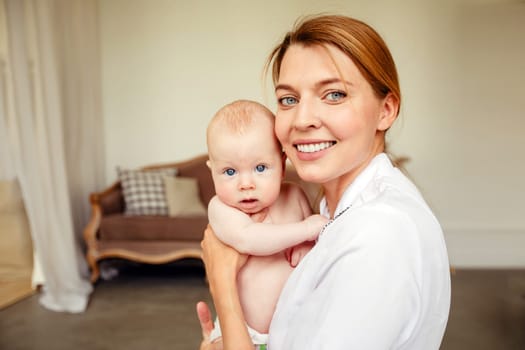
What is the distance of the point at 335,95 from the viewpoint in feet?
3.30

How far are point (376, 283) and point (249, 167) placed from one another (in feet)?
1.90

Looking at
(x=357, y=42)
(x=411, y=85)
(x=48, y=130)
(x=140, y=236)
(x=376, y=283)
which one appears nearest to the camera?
(x=376, y=283)

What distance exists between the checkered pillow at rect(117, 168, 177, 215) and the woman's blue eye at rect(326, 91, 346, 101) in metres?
3.89

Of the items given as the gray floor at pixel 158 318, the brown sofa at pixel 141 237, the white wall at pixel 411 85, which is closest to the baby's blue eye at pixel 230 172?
the gray floor at pixel 158 318

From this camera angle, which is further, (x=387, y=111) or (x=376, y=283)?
(x=387, y=111)

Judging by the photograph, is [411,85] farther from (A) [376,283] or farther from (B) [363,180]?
(A) [376,283]

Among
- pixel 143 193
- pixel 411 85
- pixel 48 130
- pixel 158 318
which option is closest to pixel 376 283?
pixel 158 318

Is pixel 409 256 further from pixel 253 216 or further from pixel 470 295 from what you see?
pixel 470 295

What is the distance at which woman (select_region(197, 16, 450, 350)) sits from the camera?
0.75m

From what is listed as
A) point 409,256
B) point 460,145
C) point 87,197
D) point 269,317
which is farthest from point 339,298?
point 460,145

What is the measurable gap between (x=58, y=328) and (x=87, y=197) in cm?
173

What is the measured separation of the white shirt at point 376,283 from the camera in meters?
0.74

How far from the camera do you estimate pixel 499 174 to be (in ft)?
16.6

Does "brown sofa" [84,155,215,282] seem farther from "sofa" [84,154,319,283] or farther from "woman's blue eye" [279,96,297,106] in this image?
"woman's blue eye" [279,96,297,106]
